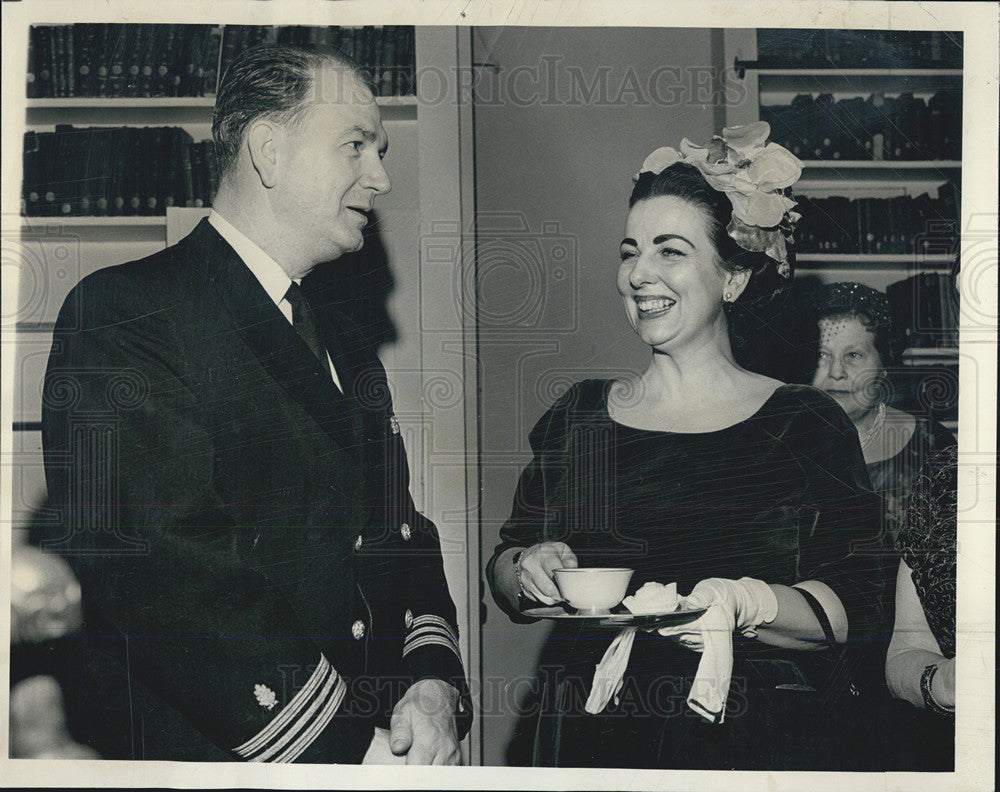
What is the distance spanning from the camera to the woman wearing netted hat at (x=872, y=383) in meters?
1.81

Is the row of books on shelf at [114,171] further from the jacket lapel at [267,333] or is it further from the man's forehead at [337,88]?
the man's forehead at [337,88]

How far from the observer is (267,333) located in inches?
70.2

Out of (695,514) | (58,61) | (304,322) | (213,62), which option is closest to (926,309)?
(695,514)

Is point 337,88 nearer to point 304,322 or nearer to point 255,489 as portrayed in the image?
point 304,322

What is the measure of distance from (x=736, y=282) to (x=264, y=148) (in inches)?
38.9

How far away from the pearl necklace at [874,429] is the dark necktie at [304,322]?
1.10 meters

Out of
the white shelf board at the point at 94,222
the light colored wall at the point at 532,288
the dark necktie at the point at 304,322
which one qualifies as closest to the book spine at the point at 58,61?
the white shelf board at the point at 94,222

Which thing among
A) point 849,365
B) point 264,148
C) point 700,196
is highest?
point 264,148

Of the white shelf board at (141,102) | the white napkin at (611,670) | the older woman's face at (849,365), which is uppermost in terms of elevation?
the white shelf board at (141,102)

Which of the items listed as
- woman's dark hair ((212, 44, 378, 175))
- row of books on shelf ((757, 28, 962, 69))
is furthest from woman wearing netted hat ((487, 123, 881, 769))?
woman's dark hair ((212, 44, 378, 175))

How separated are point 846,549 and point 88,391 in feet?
5.14

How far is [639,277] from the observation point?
1.79 m

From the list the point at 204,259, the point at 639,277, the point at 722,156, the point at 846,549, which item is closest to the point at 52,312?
the point at 204,259

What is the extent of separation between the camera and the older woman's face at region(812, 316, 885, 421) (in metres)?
1.80
